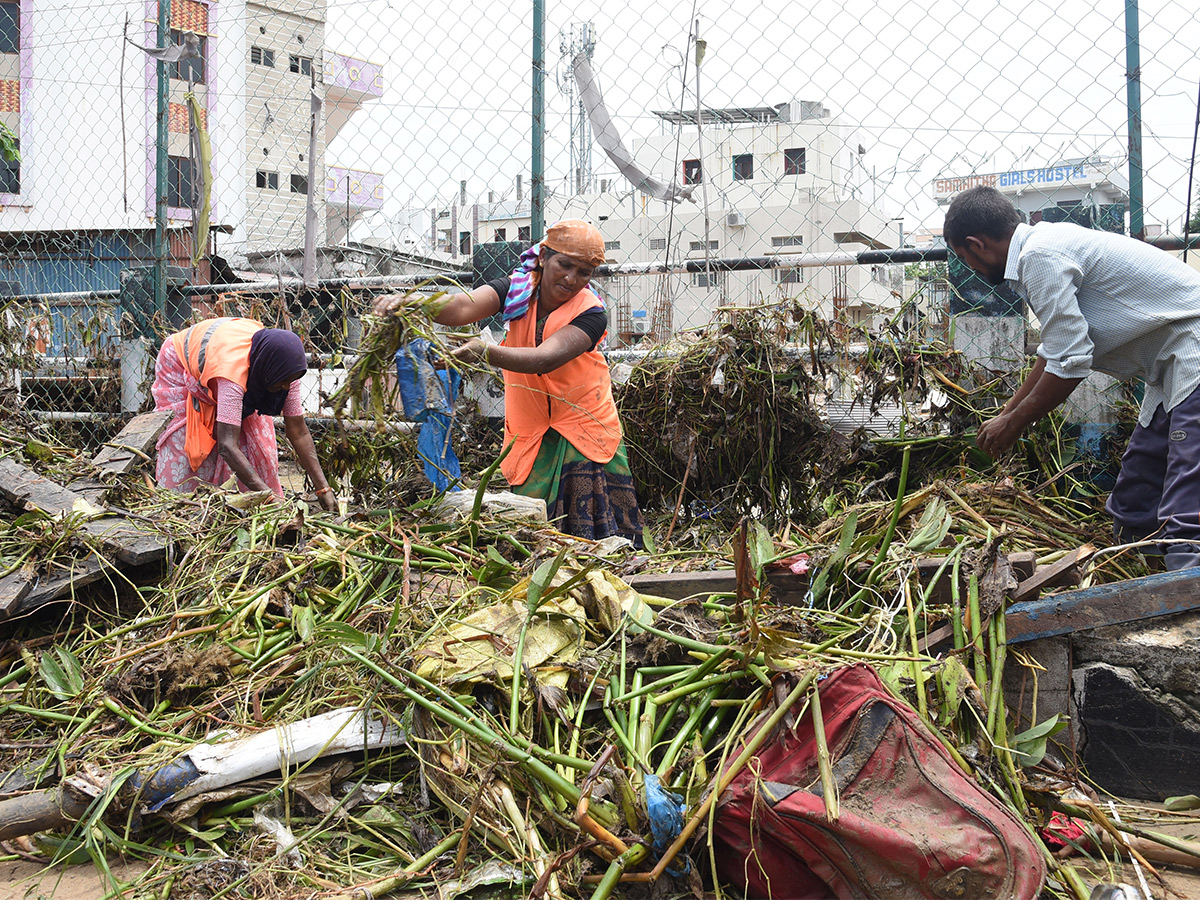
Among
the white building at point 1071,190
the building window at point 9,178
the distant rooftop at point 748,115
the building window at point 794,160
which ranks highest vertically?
the building window at point 9,178

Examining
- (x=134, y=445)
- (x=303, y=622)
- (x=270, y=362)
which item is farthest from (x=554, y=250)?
(x=134, y=445)

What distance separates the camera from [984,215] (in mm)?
2717

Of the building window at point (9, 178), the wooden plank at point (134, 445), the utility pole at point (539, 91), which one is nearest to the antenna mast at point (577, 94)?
the utility pole at point (539, 91)

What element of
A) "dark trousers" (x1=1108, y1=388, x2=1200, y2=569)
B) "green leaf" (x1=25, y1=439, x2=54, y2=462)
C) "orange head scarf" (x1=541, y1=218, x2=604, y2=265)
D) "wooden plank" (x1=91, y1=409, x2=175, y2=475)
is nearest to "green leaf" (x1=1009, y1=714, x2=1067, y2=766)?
"dark trousers" (x1=1108, y1=388, x2=1200, y2=569)

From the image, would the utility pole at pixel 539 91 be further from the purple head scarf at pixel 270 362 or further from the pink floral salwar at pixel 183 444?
the pink floral salwar at pixel 183 444

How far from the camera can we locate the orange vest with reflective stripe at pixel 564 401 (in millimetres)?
3244

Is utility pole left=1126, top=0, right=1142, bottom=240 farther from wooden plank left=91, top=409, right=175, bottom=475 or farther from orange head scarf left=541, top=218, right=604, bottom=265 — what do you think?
wooden plank left=91, top=409, right=175, bottom=475

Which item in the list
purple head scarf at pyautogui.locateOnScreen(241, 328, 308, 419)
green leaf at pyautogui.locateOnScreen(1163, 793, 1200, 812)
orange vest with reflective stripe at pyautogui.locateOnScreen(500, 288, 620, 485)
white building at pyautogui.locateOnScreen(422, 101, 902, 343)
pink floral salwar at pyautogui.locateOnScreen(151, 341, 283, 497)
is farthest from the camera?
white building at pyautogui.locateOnScreen(422, 101, 902, 343)

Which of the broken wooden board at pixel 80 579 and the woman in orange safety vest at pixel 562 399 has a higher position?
the woman in orange safety vest at pixel 562 399

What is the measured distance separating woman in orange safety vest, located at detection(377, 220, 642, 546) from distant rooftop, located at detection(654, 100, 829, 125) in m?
1.37

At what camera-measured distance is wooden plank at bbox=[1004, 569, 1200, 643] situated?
204 cm

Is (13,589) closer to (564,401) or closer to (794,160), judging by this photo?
(564,401)

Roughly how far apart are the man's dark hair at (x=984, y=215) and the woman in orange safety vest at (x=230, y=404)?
8.47ft

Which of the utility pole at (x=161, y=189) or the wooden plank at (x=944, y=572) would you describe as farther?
the utility pole at (x=161, y=189)
